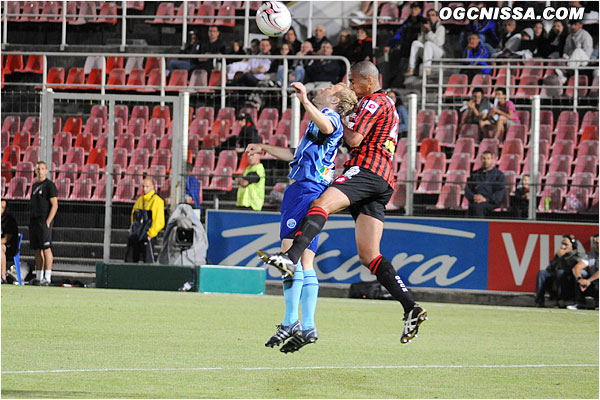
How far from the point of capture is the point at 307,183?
8.68 metres

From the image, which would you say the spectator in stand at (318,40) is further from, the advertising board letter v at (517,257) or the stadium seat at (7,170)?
the advertising board letter v at (517,257)

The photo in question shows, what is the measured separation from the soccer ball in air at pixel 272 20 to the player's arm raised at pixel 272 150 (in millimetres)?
1028

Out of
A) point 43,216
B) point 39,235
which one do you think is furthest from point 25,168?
point 39,235

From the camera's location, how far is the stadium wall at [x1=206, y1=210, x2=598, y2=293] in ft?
59.3

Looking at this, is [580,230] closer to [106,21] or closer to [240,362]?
[240,362]

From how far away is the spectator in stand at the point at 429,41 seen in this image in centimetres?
2342

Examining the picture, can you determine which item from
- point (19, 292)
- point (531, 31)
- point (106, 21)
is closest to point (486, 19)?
point (531, 31)

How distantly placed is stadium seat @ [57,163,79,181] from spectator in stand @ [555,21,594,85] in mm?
11053

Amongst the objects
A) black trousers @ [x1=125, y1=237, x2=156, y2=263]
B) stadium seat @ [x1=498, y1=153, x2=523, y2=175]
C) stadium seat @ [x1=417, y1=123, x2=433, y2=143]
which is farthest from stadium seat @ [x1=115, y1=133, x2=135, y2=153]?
stadium seat @ [x1=498, y1=153, x2=523, y2=175]

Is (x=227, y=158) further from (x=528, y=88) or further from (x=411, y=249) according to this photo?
(x=528, y=88)

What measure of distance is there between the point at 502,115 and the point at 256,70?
6.32 meters

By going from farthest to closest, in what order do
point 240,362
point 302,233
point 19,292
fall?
point 19,292 → point 240,362 → point 302,233

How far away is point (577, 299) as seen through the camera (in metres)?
17.6

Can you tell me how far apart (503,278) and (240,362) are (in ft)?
31.5
